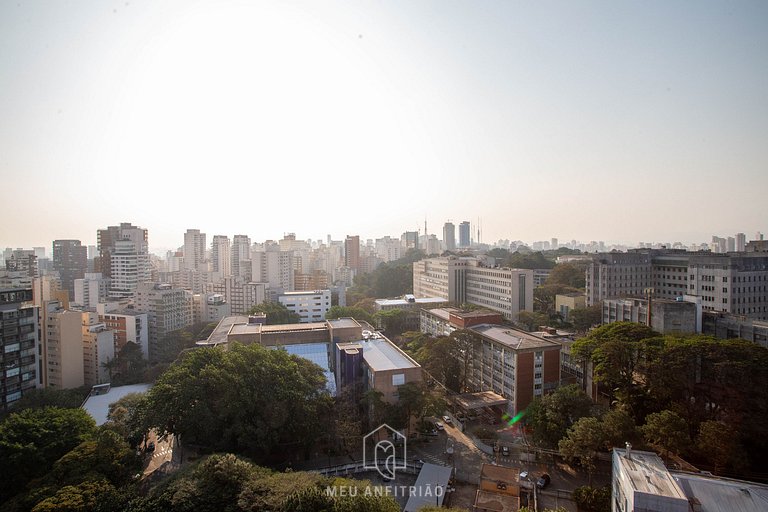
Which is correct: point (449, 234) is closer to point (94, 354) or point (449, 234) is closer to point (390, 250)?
point (390, 250)

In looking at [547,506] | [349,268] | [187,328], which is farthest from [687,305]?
[349,268]

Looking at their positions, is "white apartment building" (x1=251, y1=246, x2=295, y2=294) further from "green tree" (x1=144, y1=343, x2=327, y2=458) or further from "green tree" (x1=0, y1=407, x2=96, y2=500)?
"green tree" (x1=0, y1=407, x2=96, y2=500)

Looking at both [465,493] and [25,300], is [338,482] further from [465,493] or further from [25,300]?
[25,300]

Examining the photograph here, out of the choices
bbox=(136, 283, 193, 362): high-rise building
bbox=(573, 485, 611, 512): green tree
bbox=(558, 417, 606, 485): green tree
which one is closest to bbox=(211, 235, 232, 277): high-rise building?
bbox=(136, 283, 193, 362): high-rise building

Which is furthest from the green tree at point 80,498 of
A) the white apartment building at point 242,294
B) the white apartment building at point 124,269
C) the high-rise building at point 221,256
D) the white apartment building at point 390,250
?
the white apartment building at point 390,250

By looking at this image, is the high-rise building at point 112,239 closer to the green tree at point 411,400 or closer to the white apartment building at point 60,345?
the white apartment building at point 60,345

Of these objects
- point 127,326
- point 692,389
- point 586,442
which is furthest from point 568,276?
point 127,326
